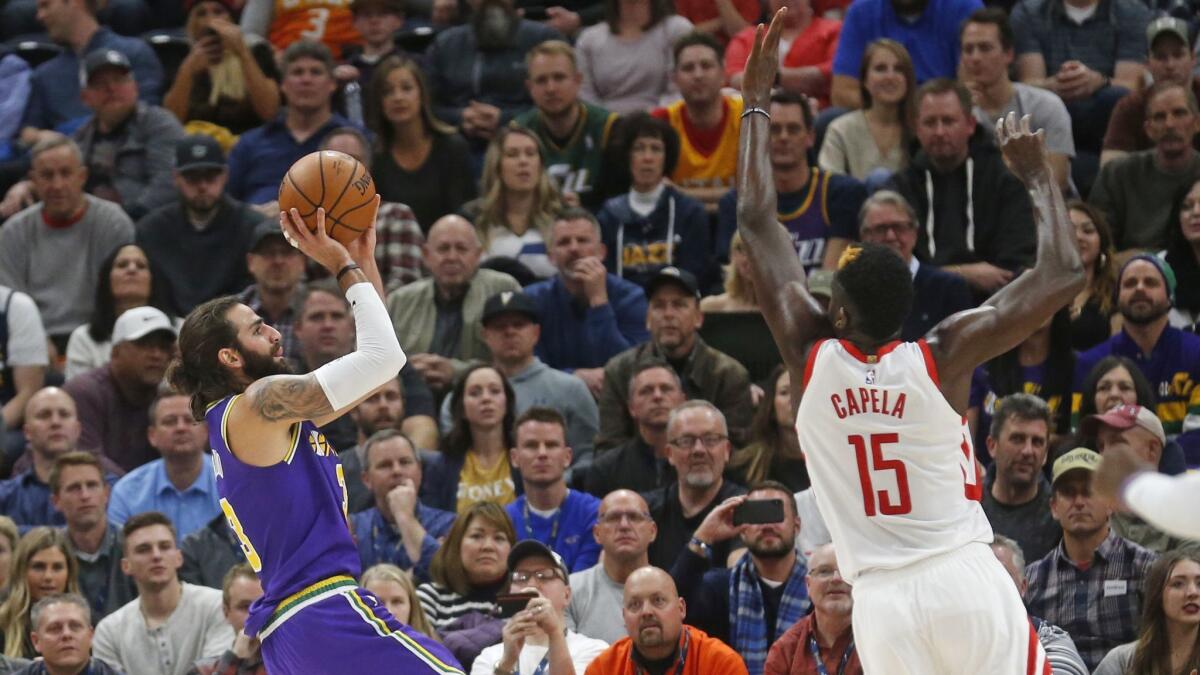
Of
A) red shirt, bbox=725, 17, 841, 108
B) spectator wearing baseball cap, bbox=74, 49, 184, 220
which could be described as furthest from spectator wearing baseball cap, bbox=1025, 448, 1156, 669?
spectator wearing baseball cap, bbox=74, 49, 184, 220

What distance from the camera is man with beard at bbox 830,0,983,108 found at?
47.1 ft

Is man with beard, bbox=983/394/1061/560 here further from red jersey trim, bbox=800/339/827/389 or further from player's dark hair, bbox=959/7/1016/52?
red jersey trim, bbox=800/339/827/389

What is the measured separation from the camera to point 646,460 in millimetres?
11516

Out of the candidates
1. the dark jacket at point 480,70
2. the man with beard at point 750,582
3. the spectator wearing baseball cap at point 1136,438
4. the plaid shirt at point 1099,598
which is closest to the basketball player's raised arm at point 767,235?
the man with beard at point 750,582

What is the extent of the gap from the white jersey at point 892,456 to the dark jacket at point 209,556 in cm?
564

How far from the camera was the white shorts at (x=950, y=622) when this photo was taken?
628cm

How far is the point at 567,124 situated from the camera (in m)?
14.2

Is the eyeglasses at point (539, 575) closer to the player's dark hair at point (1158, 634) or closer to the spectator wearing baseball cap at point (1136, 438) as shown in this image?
the player's dark hair at point (1158, 634)

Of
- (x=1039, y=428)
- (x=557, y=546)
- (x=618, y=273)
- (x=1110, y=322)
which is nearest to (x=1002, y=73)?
(x=1110, y=322)

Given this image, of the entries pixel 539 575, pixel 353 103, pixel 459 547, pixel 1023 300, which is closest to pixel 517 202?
pixel 353 103

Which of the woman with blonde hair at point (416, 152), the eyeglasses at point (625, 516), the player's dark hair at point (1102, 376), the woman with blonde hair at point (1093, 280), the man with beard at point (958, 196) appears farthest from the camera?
the woman with blonde hair at point (416, 152)

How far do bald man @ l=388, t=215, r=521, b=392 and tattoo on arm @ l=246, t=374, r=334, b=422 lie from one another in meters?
5.96

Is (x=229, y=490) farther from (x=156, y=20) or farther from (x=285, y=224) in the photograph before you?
(x=156, y=20)

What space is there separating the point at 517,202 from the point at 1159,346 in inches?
184
